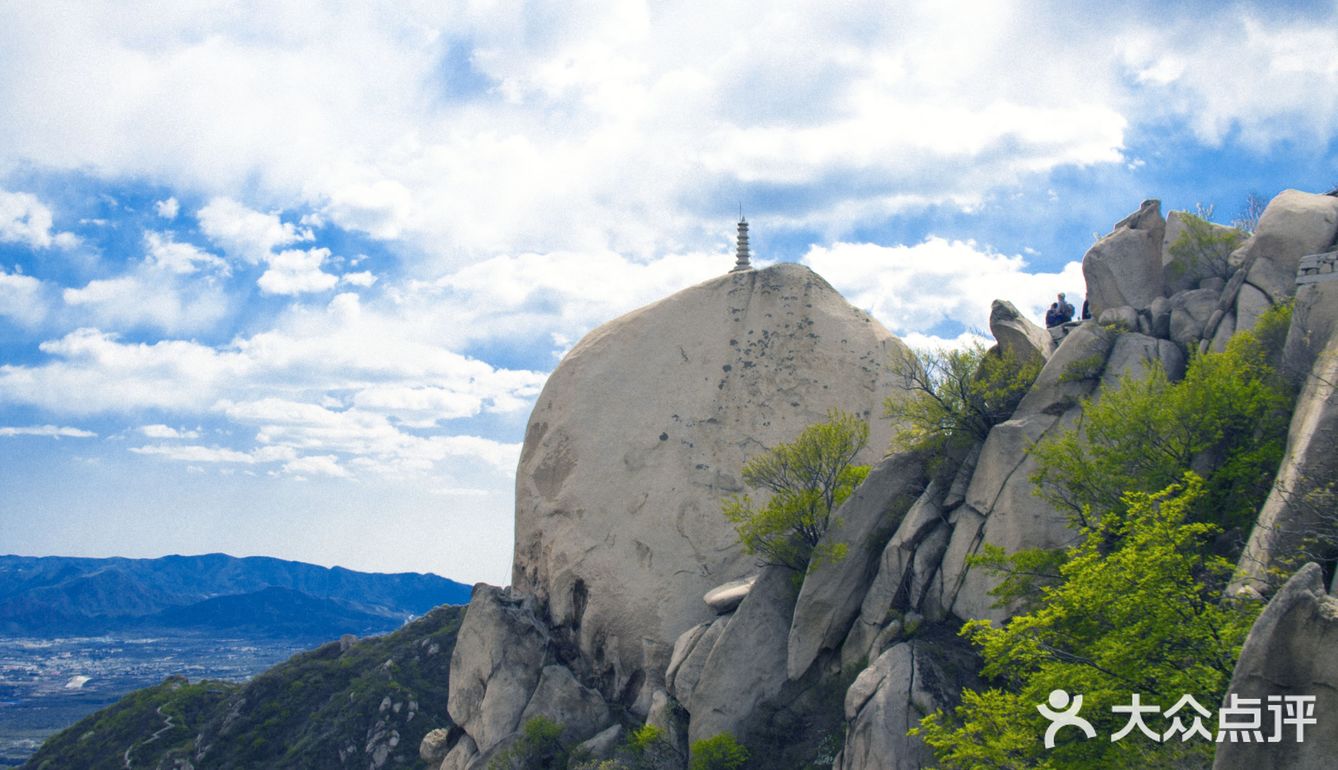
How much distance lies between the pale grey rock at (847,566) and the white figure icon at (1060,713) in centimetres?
1258

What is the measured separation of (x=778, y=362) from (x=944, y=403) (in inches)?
565

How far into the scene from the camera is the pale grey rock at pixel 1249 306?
32.8m

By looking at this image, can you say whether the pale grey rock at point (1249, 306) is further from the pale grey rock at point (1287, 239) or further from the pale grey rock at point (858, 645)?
the pale grey rock at point (858, 645)

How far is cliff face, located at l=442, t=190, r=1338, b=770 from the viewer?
32188 mm

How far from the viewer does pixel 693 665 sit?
38938mm

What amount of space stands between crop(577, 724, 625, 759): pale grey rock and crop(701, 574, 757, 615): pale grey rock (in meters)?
6.19

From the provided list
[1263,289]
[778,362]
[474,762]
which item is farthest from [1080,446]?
[474,762]

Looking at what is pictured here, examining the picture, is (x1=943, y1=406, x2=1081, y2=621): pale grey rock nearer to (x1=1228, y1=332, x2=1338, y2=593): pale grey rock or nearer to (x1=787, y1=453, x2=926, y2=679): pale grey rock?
(x1=787, y1=453, x2=926, y2=679): pale grey rock

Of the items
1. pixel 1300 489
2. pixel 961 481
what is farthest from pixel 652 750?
pixel 1300 489

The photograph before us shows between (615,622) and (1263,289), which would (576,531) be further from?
(1263,289)

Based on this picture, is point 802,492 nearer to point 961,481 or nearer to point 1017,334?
point 961,481

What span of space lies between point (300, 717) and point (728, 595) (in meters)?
53.7

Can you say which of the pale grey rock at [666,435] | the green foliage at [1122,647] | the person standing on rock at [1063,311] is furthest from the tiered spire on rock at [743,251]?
the green foliage at [1122,647]

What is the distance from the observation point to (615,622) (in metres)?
45.1
